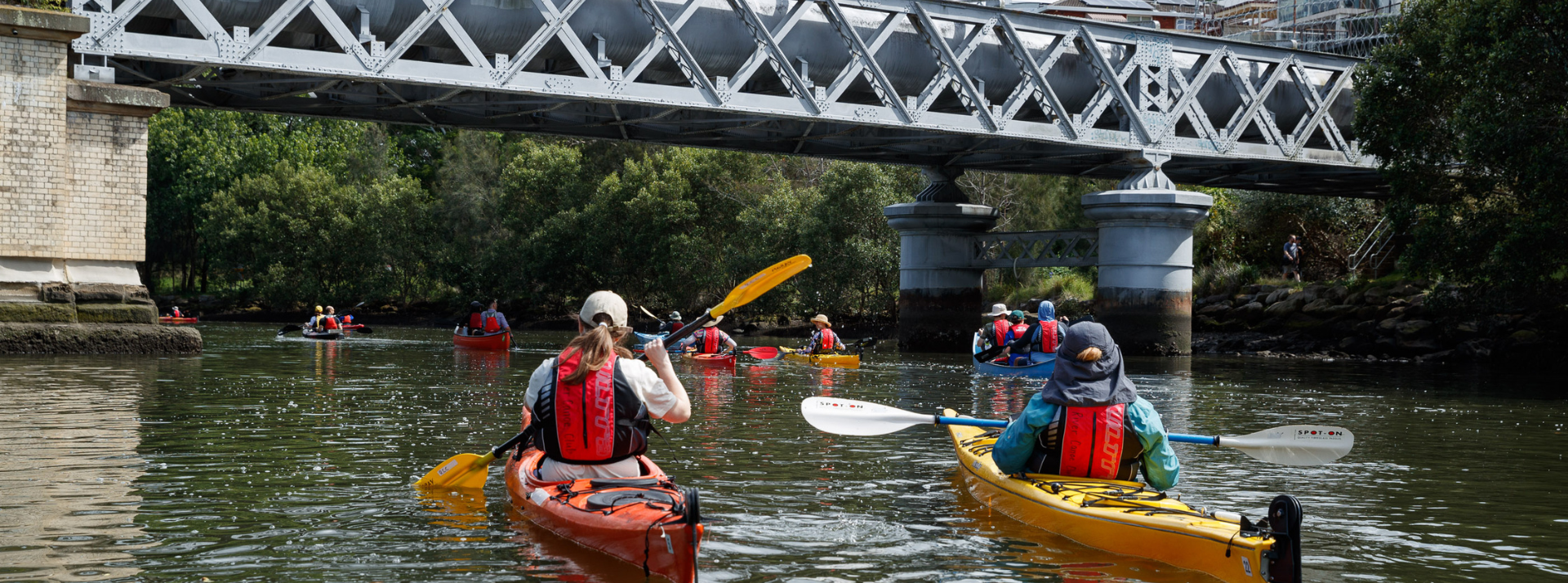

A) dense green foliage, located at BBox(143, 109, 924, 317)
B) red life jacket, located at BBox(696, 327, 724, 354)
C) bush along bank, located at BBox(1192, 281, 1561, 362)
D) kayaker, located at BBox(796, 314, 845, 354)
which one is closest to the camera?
red life jacket, located at BBox(696, 327, 724, 354)

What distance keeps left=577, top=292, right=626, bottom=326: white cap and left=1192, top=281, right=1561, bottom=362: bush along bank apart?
26168 mm

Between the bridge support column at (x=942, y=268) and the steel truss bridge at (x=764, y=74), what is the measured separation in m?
1.08

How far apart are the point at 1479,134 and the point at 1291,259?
1684 centimetres

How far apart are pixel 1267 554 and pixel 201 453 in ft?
27.9

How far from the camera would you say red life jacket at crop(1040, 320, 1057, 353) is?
2292 centimetres

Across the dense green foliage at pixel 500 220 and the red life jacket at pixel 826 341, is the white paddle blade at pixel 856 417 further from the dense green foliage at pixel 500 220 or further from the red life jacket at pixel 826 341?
the dense green foliage at pixel 500 220

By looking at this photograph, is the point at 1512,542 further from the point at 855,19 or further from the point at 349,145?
the point at 349,145

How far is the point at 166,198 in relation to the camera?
7038 cm

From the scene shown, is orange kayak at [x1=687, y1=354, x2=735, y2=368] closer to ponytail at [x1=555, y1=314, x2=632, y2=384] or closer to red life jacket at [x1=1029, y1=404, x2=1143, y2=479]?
red life jacket at [x1=1029, y1=404, x2=1143, y2=479]

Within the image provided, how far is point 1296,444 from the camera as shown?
9062mm

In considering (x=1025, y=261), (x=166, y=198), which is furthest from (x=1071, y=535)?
(x=166, y=198)

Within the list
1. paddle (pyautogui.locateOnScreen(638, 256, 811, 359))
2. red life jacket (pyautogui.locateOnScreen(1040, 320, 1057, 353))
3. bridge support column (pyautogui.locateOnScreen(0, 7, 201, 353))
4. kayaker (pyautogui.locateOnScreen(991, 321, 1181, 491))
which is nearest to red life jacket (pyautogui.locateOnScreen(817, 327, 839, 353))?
red life jacket (pyautogui.locateOnScreen(1040, 320, 1057, 353))

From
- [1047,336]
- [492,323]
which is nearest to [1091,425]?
[1047,336]

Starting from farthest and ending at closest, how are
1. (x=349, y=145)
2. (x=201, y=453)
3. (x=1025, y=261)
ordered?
(x=349, y=145)
(x=1025, y=261)
(x=201, y=453)
